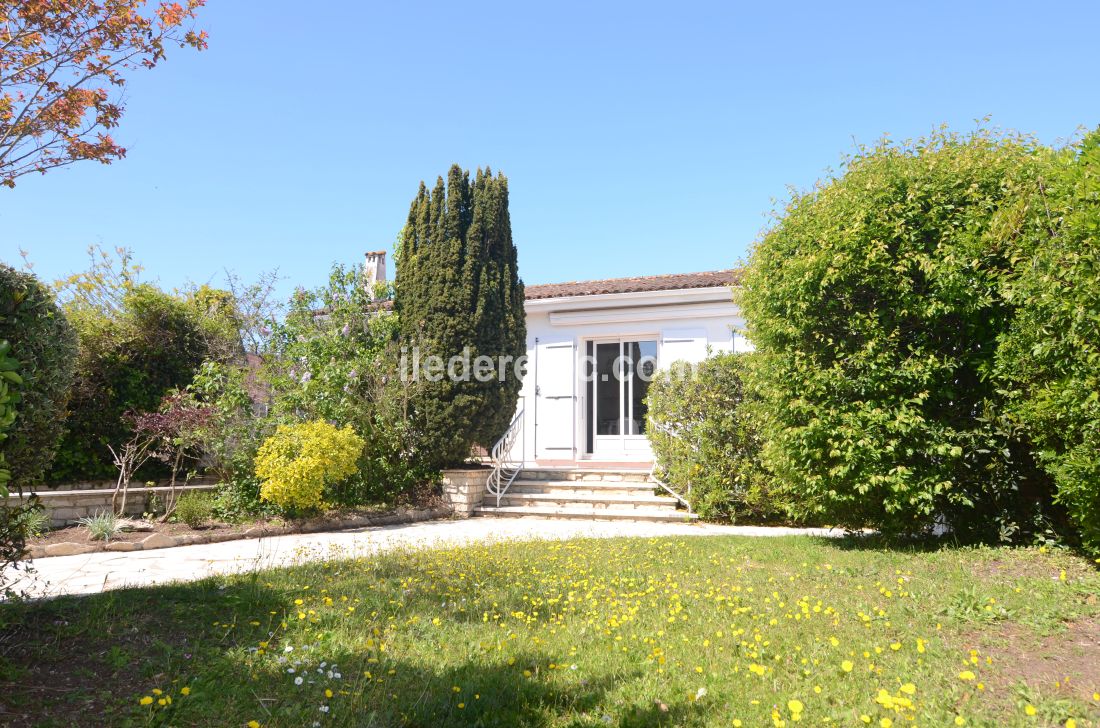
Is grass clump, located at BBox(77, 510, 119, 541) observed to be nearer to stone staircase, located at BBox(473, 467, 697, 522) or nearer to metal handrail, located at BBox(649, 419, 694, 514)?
stone staircase, located at BBox(473, 467, 697, 522)

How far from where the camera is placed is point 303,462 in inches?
352

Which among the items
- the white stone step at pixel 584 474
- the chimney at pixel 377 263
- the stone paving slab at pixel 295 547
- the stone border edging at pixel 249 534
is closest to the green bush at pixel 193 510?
the stone border edging at pixel 249 534

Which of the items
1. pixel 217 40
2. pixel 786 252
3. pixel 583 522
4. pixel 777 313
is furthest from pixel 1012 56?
pixel 217 40

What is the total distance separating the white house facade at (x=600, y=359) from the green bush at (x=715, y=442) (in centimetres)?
318

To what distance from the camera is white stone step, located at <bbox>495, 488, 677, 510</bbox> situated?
10.9 m

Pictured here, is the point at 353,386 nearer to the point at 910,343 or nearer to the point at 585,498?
the point at 585,498

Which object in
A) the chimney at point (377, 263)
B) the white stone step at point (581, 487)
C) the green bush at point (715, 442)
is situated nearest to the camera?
the green bush at point (715, 442)

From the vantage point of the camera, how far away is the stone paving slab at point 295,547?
5.84 meters

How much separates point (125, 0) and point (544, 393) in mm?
9904

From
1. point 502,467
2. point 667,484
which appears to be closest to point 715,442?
point 667,484

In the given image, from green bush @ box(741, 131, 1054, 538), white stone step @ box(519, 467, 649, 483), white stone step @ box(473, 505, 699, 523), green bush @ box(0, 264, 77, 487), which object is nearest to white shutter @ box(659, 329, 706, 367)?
white stone step @ box(519, 467, 649, 483)

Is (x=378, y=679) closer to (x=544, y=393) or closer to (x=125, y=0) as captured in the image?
(x=125, y=0)

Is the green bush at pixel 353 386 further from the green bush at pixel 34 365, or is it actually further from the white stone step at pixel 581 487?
the green bush at pixel 34 365

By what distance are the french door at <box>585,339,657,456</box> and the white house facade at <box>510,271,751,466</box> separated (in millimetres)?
23
